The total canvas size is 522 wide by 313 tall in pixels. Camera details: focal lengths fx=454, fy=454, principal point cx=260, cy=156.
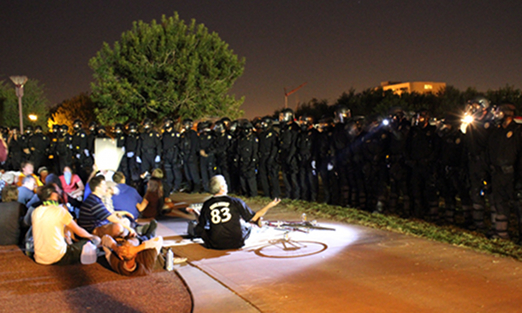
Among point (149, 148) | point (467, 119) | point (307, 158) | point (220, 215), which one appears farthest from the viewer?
point (149, 148)

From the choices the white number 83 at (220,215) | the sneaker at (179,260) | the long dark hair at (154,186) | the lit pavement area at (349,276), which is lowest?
the lit pavement area at (349,276)

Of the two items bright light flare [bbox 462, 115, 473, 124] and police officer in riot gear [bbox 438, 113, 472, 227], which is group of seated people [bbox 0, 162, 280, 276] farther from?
police officer in riot gear [bbox 438, 113, 472, 227]

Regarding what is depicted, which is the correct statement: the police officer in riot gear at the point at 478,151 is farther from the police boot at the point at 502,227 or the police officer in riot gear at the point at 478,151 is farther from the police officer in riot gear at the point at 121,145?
the police officer in riot gear at the point at 121,145

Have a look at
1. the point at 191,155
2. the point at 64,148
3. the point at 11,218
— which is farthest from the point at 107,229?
the point at 64,148

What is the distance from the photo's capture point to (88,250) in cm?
675

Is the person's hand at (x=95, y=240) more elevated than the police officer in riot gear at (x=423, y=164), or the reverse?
the police officer in riot gear at (x=423, y=164)

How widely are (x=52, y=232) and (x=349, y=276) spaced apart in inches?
171

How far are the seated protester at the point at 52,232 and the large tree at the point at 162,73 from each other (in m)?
14.7

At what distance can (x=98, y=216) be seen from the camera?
7.28m

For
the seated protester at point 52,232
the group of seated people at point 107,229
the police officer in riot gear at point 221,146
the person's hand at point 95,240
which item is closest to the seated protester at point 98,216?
the group of seated people at point 107,229

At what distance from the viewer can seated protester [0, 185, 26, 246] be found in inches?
320

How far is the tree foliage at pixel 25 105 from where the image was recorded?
132 feet

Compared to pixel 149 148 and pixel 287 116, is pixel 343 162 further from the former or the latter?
pixel 149 148

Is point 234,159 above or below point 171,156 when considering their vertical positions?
below
